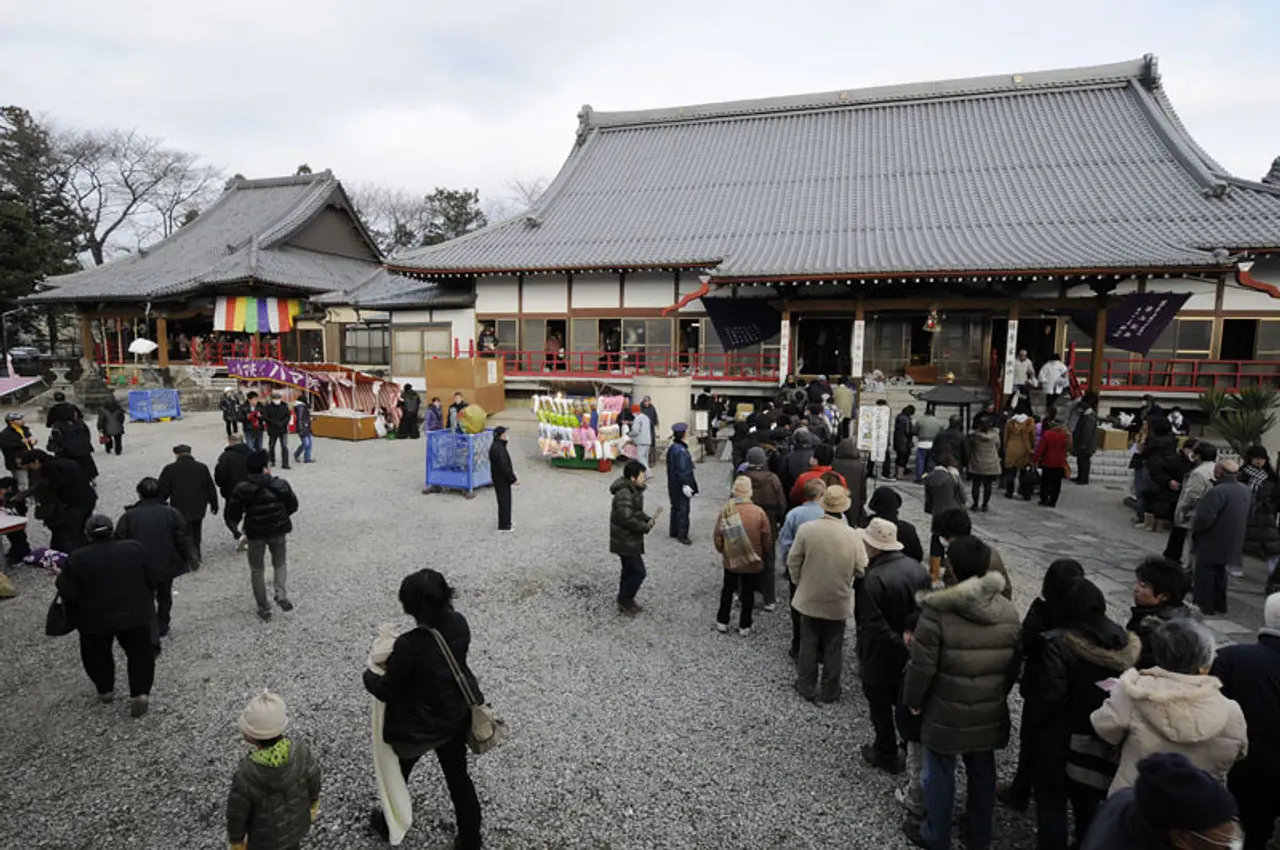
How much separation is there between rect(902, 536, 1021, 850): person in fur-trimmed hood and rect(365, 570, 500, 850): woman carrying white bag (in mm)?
2163

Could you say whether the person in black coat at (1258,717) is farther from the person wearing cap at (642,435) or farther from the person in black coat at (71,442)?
the person in black coat at (71,442)

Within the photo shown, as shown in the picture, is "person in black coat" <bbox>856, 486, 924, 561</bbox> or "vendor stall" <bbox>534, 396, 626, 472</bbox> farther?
"vendor stall" <bbox>534, 396, 626, 472</bbox>

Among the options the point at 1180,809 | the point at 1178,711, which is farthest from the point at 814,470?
the point at 1180,809

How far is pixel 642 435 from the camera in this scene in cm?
1222

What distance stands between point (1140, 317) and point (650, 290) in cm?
1228

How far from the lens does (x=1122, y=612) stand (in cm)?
640

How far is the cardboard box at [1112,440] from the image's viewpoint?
13492mm

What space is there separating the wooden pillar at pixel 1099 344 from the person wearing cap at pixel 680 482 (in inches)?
489

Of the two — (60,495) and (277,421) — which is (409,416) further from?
(60,495)

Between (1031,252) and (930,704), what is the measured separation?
1555cm

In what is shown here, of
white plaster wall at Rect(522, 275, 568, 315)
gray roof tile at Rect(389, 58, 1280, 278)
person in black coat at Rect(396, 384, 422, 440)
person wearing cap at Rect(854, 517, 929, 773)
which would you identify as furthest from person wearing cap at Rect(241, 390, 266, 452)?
person wearing cap at Rect(854, 517, 929, 773)

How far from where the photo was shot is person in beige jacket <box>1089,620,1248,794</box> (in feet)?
7.86

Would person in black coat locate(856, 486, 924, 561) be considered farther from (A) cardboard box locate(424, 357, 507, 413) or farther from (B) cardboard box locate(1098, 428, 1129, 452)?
(A) cardboard box locate(424, 357, 507, 413)

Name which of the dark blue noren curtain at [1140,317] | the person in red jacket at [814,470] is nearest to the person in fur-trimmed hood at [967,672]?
the person in red jacket at [814,470]
